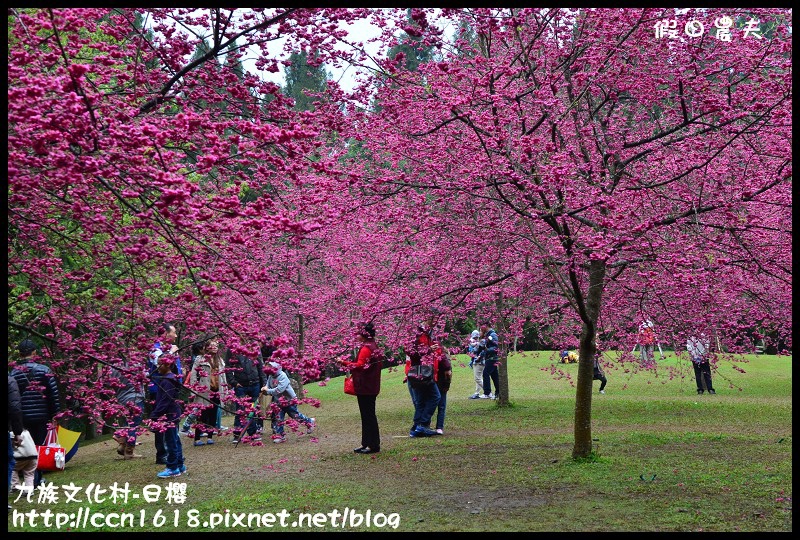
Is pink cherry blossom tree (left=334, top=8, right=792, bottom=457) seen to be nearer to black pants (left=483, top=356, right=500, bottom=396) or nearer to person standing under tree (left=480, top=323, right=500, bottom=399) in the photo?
person standing under tree (left=480, top=323, right=500, bottom=399)

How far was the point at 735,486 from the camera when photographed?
788 centimetres

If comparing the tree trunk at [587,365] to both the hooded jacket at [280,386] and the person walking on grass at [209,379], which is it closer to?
the hooded jacket at [280,386]

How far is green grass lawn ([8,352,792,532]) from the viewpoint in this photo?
22.7 ft

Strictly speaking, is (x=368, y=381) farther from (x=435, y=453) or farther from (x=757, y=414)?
(x=757, y=414)

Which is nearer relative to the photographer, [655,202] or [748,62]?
[748,62]

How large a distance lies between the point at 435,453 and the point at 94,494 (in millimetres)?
4429

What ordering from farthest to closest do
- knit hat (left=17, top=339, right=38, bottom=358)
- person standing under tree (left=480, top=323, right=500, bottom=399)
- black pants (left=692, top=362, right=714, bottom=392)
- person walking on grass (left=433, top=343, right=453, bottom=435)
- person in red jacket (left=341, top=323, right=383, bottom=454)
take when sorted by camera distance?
1. black pants (left=692, top=362, right=714, bottom=392)
2. person standing under tree (left=480, top=323, right=500, bottom=399)
3. person walking on grass (left=433, top=343, right=453, bottom=435)
4. person in red jacket (left=341, top=323, right=383, bottom=454)
5. knit hat (left=17, top=339, right=38, bottom=358)

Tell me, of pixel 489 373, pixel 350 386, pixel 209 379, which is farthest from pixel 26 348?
pixel 489 373

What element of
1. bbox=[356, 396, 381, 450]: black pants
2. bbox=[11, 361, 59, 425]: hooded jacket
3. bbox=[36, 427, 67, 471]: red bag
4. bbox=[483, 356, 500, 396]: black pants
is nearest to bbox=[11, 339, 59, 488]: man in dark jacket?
bbox=[11, 361, 59, 425]: hooded jacket

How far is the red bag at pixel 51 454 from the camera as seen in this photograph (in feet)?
34.1

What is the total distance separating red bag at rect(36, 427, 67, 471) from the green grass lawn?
0.29m

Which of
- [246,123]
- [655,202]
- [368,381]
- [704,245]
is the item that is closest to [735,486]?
[704,245]

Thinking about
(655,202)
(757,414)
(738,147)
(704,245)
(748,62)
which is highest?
(748,62)

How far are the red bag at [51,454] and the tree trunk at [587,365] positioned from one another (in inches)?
268
